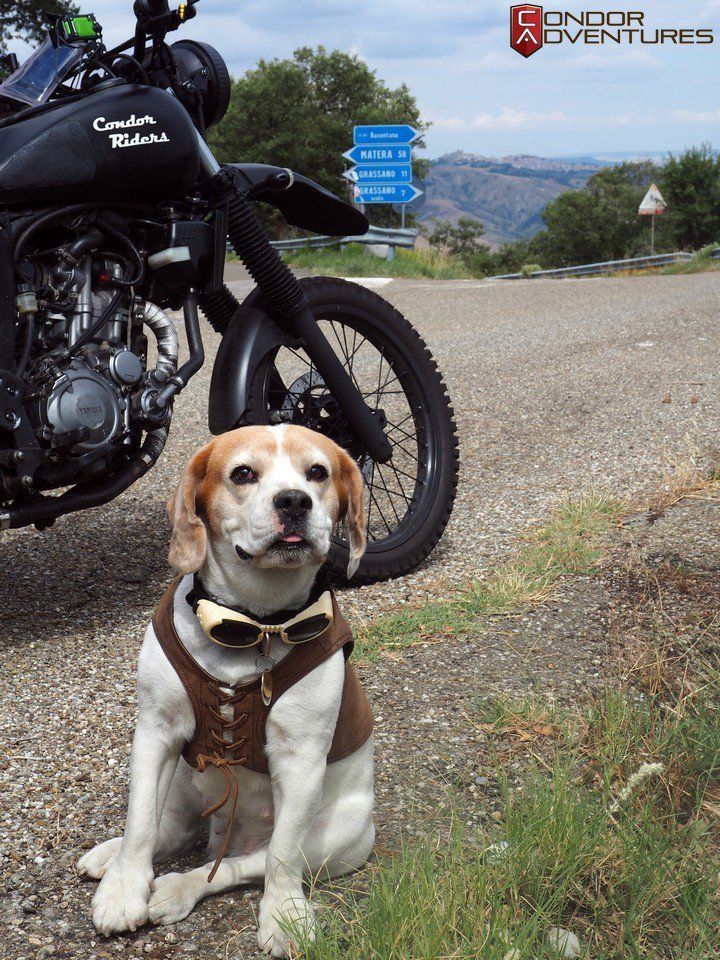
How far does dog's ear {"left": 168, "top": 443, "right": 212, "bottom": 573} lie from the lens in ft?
7.28

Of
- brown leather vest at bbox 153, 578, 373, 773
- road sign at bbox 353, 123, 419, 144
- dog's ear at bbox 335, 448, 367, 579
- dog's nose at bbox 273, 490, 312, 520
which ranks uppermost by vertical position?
road sign at bbox 353, 123, 419, 144

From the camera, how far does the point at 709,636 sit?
341cm

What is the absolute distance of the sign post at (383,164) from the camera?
15.8 metres

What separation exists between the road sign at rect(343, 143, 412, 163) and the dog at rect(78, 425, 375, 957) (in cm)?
1416

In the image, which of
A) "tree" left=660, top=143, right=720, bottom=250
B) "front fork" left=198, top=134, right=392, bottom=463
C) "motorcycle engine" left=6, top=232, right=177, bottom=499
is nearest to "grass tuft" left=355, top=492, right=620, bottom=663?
"front fork" left=198, top=134, right=392, bottom=463

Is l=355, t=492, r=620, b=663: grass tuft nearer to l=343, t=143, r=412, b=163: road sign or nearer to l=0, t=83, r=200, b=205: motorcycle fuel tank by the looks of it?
l=0, t=83, r=200, b=205: motorcycle fuel tank

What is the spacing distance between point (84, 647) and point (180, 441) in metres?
3.10

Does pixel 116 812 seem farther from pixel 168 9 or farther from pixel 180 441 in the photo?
pixel 180 441

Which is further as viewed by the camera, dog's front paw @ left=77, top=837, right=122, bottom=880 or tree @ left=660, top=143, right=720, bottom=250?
tree @ left=660, top=143, right=720, bottom=250

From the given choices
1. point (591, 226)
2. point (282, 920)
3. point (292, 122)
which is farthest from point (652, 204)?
point (591, 226)

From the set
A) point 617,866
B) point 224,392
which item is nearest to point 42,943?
point 617,866

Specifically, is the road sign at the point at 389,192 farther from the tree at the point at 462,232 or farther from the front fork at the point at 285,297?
the tree at the point at 462,232

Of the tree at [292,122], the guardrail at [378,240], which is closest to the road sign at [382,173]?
the guardrail at [378,240]

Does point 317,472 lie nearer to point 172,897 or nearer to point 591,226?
point 172,897
